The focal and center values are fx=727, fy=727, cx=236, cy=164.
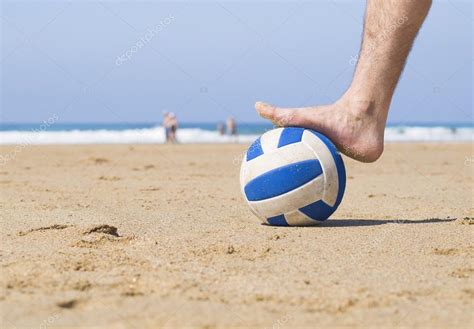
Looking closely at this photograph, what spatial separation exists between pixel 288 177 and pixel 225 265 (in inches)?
48.1

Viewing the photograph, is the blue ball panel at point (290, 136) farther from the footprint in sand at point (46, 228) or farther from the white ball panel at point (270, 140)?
the footprint in sand at point (46, 228)

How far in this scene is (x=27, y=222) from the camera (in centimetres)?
461

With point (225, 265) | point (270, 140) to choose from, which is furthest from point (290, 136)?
point (225, 265)

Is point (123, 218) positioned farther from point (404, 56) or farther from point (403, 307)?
point (403, 307)

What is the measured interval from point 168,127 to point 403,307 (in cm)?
2760

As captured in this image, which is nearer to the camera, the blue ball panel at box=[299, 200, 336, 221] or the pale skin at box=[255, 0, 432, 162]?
the pale skin at box=[255, 0, 432, 162]

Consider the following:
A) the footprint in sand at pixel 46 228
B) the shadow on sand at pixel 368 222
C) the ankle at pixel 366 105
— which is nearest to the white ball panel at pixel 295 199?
the shadow on sand at pixel 368 222

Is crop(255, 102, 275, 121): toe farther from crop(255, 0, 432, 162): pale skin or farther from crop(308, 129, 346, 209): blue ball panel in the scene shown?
crop(308, 129, 346, 209): blue ball panel

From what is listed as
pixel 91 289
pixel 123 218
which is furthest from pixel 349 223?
pixel 91 289

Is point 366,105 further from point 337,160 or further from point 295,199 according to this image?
point 295,199

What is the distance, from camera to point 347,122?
14.5ft

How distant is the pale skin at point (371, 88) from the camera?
13.6 feet

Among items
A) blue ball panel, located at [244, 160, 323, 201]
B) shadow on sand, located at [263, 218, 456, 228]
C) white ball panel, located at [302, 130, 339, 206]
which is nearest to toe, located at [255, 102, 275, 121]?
white ball panel, located at [302, 130, 339, 206]

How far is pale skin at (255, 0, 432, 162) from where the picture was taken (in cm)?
413
